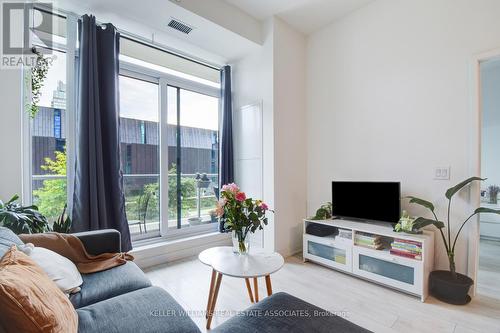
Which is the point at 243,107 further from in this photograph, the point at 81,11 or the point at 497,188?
the point at 497,188

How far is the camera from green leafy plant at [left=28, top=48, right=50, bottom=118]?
2.23m

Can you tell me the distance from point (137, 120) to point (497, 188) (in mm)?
5431

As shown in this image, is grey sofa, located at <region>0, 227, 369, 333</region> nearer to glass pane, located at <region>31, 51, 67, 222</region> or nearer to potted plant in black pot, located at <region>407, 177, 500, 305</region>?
glass pane, located at <region>31, 51, 67, 222</region>

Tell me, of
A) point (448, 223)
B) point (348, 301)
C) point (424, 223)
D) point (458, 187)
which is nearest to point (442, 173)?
point (458, 187)

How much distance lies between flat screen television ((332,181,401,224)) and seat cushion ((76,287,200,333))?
2.19 m

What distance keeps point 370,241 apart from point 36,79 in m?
3.61

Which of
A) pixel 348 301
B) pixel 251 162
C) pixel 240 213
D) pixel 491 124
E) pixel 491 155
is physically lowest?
pixel 348 301

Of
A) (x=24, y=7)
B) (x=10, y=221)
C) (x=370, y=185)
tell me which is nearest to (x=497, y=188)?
(x=370, y=185)

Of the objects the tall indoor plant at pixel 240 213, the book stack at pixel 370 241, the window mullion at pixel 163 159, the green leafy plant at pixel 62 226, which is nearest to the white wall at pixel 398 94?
the book stack at pixel 370 241

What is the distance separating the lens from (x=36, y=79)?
225 cm

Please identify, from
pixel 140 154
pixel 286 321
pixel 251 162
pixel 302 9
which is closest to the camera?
pixel 286 321

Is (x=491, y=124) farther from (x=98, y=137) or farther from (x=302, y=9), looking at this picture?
(x=98, y=137)

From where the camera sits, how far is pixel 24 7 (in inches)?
88.6

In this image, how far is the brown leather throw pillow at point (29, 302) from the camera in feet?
2.55
